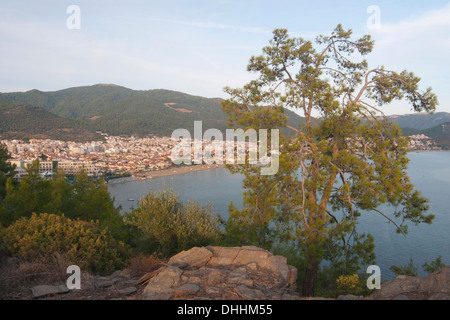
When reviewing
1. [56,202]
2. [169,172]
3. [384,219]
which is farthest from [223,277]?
[169,172]

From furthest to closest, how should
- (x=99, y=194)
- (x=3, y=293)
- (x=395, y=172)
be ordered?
1. (x=99, y=194)
2. (x=395, y=172)
3. (x=3, y=293)

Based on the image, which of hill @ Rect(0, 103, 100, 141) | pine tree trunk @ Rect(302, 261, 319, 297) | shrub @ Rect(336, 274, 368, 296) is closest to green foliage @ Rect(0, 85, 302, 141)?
hill @ Rect(0, 103, 100, 141)

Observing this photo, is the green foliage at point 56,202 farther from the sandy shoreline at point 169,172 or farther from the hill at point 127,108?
the hill at point 127,108

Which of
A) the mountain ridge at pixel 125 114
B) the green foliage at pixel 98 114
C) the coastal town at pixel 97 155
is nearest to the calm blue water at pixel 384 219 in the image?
the coastal town at pixel 97 155

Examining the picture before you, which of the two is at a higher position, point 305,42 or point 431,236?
point 305,42

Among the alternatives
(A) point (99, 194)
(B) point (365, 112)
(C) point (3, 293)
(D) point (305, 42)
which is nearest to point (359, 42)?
(D) point (305, 42)

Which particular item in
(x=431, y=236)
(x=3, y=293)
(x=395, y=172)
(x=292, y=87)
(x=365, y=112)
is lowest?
(x=431, y=236)
